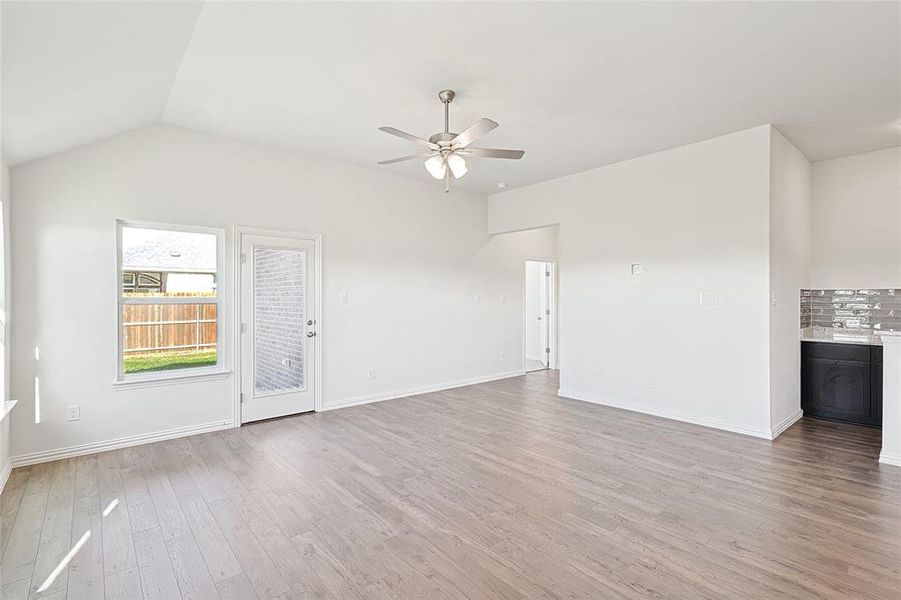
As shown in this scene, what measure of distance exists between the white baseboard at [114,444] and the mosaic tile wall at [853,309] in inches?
260

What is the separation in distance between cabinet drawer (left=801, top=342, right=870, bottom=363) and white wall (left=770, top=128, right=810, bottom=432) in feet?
0.36

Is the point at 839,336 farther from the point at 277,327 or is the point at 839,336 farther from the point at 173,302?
the point at 173,302

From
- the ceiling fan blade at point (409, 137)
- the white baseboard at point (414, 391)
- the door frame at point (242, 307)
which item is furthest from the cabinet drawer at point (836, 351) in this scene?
the door frame at point (242, 307)

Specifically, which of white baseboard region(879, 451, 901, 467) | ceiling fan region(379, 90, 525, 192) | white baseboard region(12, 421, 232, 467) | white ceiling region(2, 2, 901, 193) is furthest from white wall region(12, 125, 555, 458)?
white baseboard region(879, 451, 901, 467)

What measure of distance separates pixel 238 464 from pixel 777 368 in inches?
195

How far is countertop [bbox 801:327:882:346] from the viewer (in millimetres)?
4545

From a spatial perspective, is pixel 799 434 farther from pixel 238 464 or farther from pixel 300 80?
pixel 300 80

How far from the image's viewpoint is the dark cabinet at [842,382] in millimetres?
4445

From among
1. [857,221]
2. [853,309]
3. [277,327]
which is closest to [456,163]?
[277,327]

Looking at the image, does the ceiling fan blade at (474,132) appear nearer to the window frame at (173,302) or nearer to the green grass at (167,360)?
the window frame at (173,302)

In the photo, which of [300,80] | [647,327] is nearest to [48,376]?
[300,80]

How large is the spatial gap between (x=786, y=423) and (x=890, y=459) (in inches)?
37.5

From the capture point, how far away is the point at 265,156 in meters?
4.81

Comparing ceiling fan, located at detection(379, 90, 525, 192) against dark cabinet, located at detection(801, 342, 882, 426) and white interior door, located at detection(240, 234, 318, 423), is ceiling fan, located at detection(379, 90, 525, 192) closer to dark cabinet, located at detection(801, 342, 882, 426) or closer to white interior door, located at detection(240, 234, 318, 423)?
white interior door, located at detection(240, 234, 318, 423)
